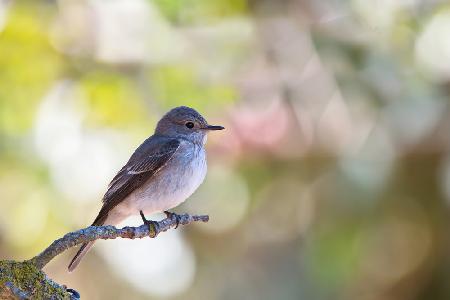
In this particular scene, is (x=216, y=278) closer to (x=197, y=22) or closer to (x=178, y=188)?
(x=197, y=22)

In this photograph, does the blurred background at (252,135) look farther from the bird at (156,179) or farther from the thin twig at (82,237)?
the thin twig at (82,237)

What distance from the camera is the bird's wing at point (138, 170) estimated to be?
14.2 feet

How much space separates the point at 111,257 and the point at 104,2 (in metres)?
1.83

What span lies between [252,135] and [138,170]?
1985 millimetres

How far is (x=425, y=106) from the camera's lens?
22.6 ft

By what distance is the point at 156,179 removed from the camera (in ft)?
14.6

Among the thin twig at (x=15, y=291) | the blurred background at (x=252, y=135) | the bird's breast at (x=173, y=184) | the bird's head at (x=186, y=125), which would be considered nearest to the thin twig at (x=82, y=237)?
the thin twig at (x=15, y=291)

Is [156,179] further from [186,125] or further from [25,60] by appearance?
[25,60]

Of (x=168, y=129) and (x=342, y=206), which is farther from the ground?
(x=168, y=129)

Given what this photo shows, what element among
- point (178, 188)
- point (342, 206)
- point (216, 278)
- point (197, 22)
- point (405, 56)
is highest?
point (197, 22)

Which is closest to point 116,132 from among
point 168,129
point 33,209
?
point 33,209

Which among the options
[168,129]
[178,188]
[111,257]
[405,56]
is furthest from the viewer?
[405,56]

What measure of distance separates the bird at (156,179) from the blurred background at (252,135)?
1.35 meters

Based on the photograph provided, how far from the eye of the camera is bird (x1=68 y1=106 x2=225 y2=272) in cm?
432
